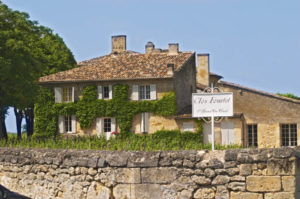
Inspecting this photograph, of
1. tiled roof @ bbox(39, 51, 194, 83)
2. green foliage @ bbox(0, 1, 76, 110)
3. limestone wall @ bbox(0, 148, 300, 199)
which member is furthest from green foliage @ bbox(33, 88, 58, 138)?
limestone wall @ bbox(0, 148, 300, 199)

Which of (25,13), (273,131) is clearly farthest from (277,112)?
(25,13)

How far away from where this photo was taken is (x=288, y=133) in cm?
3956

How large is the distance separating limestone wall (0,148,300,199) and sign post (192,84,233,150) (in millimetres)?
2236

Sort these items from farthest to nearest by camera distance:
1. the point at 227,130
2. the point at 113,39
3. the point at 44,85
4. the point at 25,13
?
the point at 113,39 → the point at 25,13 → the point at 44,85 → the point at 227,130

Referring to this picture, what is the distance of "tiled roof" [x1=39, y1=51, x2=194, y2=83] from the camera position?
4028 centimetres

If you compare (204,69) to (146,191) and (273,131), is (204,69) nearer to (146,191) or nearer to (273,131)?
(273,131)

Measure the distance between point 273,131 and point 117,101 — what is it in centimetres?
1062

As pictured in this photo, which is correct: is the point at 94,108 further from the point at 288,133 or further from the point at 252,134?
the point at 288,133

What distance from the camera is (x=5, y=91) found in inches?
1534

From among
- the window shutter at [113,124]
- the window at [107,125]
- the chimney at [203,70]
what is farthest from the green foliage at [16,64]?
the chimney at [203,70]

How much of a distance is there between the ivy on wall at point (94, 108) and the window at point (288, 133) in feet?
24.0

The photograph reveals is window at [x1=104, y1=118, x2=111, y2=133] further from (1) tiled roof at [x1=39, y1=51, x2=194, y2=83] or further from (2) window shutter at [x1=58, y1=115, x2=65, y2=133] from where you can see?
(2) window shutter at [x1=58, y1=115, x2=65, y2=133]

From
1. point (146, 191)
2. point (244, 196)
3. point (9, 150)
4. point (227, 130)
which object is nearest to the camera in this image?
point (244, 196)

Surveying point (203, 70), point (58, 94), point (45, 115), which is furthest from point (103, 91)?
point (203, 70)
